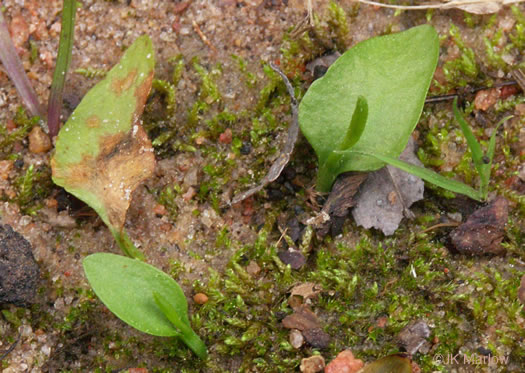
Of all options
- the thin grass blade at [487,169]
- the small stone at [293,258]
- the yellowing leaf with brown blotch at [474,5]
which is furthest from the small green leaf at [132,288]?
the yellowing leaf with brown blotch at [474,5]

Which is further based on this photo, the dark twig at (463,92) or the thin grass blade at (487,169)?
the dark twig at (463,92)

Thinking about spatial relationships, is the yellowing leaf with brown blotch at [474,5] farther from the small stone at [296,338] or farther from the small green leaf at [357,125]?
the small stone at [296,338]

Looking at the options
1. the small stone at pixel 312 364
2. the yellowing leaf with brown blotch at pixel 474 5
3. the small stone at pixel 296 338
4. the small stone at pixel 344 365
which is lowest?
the small stone at pixel 344 365

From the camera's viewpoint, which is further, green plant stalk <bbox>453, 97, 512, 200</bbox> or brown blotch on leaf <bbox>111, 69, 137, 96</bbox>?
brown blotch on leaf <bbox>111, 69, 137, 96</bbox>

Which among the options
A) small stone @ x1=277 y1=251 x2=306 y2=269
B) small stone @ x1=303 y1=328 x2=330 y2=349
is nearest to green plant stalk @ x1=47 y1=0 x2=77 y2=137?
small stone @ x1=277 y1=251 x2=306 y2=269

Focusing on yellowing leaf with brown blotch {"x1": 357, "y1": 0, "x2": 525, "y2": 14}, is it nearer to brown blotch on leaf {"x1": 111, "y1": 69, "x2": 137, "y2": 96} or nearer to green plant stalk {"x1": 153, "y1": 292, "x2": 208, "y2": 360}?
brown blotch on leaf {"x1": 111, "y1": 69, "x2": 137, "y2": 96}

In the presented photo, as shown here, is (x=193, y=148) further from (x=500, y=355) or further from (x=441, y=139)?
(x=500, y=355)
